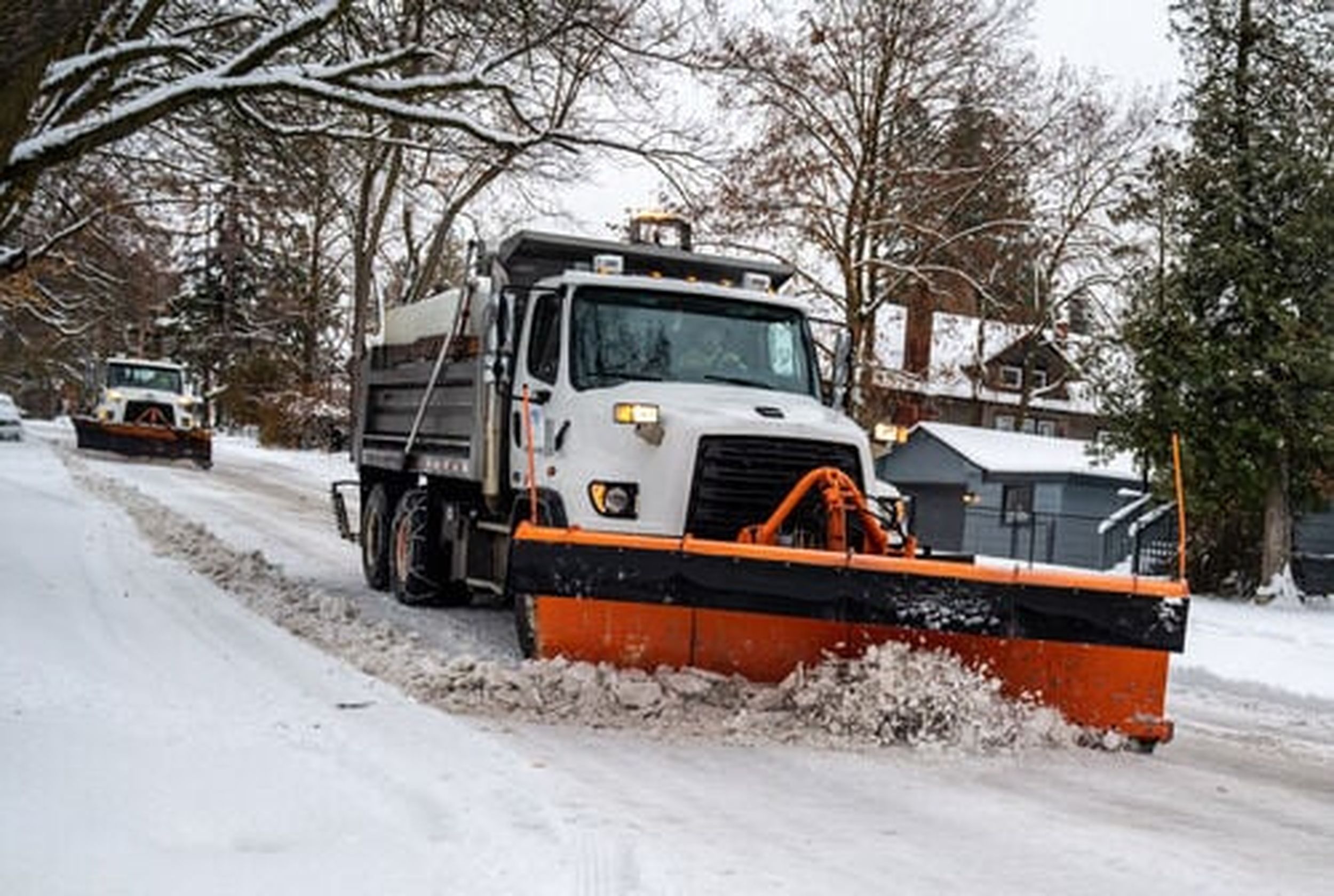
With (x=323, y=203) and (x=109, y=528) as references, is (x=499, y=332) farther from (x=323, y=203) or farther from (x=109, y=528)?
(x=323, y=203)

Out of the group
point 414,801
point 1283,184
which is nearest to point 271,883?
point 414,801

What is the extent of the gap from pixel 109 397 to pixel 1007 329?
21265 mm

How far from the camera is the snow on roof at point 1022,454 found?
2888 centimetres

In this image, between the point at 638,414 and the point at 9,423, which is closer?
the point at 638,414

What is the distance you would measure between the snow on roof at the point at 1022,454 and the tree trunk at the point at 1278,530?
864 centimetres

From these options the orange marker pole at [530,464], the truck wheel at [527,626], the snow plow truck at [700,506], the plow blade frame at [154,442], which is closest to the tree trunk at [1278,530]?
the snow plow truck at [700,506]

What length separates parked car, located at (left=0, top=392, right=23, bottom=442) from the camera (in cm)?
3528

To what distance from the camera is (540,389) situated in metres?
8.68

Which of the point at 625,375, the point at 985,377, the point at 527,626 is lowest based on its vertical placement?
the point at 527,626

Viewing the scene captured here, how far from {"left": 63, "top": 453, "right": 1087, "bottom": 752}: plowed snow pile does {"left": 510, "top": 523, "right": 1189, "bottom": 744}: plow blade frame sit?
0.59 ft

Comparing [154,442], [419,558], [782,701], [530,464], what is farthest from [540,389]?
[154,442]

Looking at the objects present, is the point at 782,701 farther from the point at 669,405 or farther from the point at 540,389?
the point at 540,389

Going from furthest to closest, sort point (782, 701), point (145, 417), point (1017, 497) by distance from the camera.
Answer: point (145, 417) < point (1017, 497) < point (782, 701)

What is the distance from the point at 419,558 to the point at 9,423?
2986 cm
